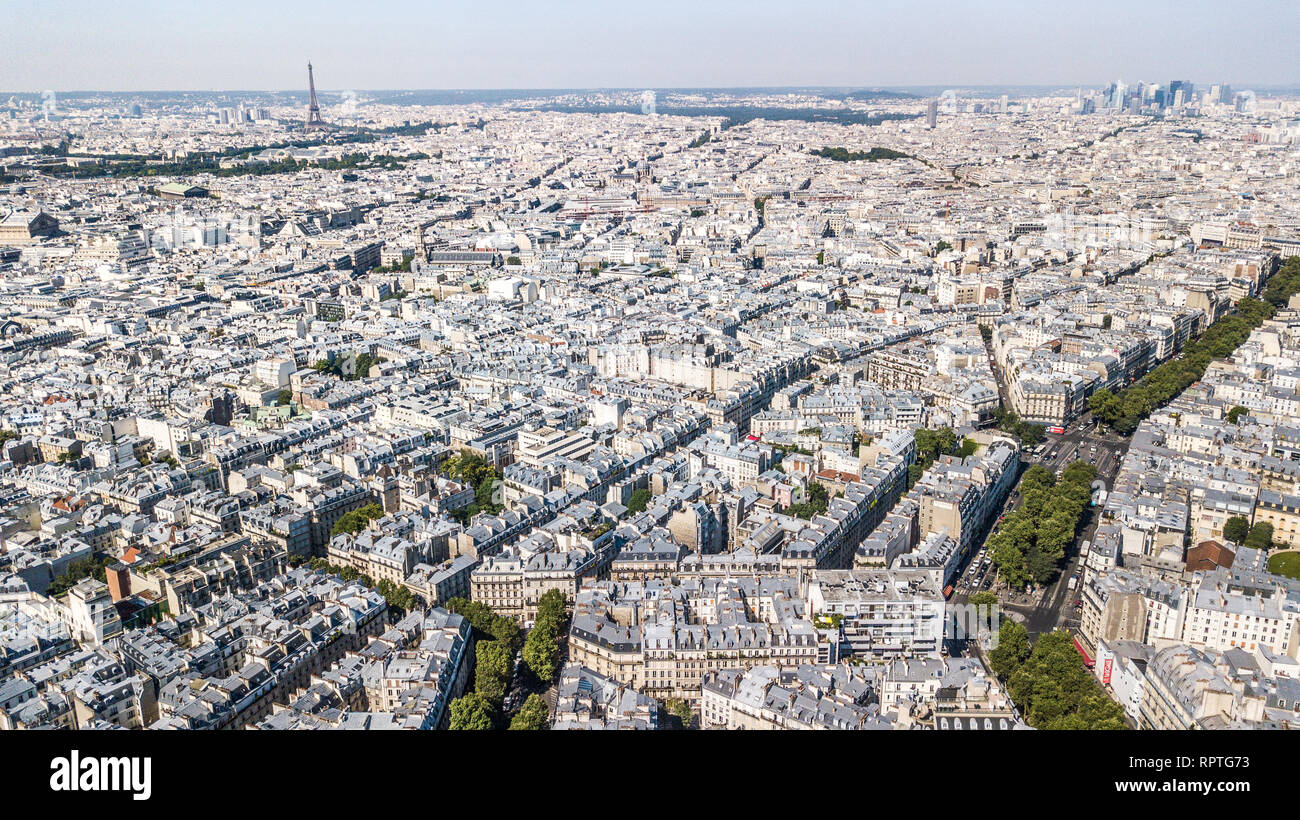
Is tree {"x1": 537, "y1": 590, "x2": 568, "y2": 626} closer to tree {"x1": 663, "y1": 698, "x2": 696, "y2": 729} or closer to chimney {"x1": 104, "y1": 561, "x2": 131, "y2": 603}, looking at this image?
tree {"x1": 663, "y1": 698, "x2": 696, "y2": 729}

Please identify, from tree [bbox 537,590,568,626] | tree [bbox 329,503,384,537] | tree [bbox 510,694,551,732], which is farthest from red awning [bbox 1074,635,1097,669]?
tree [bbox 329,503,384,537]

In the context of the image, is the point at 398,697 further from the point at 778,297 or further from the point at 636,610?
the point at 778,297

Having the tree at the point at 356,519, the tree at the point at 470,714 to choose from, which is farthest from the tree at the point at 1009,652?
the tree at the point at 356,519

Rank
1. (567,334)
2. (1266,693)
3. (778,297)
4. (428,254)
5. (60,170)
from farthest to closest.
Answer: (60,170) < (428,254) < (778,297) < (567,334) < (1266,693)

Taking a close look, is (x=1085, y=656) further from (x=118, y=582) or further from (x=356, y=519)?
(x=118, y=582)

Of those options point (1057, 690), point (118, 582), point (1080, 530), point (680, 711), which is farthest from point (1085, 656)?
point (118, 582)
